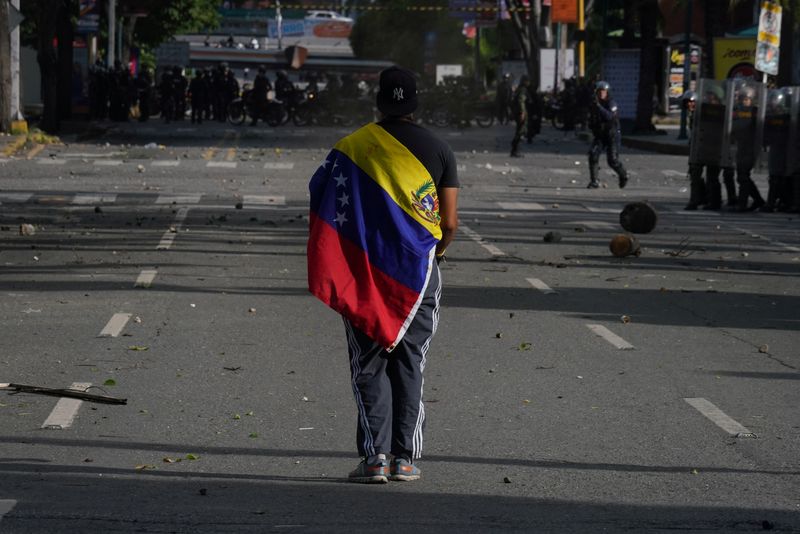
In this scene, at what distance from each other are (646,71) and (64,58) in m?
17.7

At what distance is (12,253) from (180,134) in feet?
97.5

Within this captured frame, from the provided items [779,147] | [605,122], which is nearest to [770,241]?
[779,147]

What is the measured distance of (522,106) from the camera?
35.2 m

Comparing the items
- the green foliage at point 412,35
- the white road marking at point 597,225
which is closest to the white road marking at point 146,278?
the white road marking at point 597,225

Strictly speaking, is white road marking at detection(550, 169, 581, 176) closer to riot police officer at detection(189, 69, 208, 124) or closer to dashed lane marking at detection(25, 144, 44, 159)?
dashed lane marking at detection(25, 144, 44, 159)

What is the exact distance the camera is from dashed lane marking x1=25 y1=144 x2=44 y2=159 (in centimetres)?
3492

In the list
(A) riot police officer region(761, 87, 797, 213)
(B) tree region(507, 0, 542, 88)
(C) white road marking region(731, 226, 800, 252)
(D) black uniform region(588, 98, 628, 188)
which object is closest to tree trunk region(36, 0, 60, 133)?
(B) tree region(507, 0, 542, 88)

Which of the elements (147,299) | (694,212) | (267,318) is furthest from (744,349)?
(694,212)

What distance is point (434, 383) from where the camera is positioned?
9.61 meters

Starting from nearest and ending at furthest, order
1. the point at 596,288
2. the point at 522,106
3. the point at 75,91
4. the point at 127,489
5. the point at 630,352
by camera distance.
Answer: the point at 127,489, the point at 630,352, the point at 596,288, the point at 522,106, the point at 75,91

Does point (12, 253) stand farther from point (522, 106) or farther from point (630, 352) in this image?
point (522, 106)

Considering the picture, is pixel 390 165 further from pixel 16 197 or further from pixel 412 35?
pixel 412 35

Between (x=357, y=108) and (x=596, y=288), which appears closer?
(x=596, y=288)

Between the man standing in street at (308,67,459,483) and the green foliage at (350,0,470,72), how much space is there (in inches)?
4365
